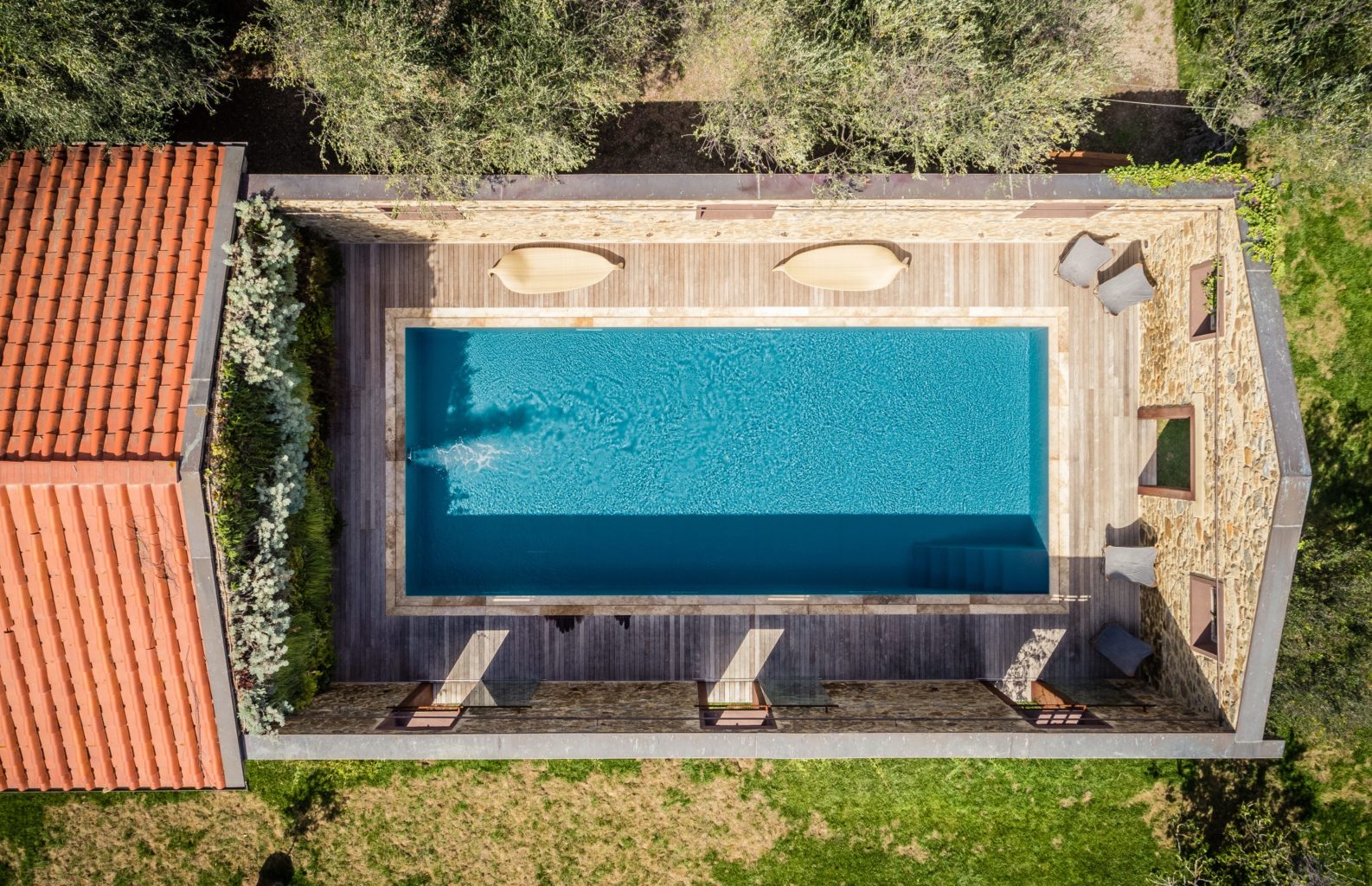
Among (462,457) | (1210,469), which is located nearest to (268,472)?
(462,457)

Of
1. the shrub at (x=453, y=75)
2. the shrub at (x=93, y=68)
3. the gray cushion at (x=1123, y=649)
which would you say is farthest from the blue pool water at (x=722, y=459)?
the shrub at (x=93, y=68)

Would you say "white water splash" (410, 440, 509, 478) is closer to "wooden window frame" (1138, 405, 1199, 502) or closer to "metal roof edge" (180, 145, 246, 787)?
"metal roof edge" (180, 145, 246, 787)

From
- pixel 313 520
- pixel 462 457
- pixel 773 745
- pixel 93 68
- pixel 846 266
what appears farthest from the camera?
pixel 462 457

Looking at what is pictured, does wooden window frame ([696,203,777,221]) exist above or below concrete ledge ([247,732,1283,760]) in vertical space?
above

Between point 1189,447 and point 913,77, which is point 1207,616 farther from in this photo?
point 913,77

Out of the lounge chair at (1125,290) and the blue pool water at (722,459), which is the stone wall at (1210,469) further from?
the blue pool water at (722,459)

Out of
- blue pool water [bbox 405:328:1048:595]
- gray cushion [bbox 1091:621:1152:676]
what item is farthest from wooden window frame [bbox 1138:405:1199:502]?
gray cushion [bbox 1091:621:1152:676]
